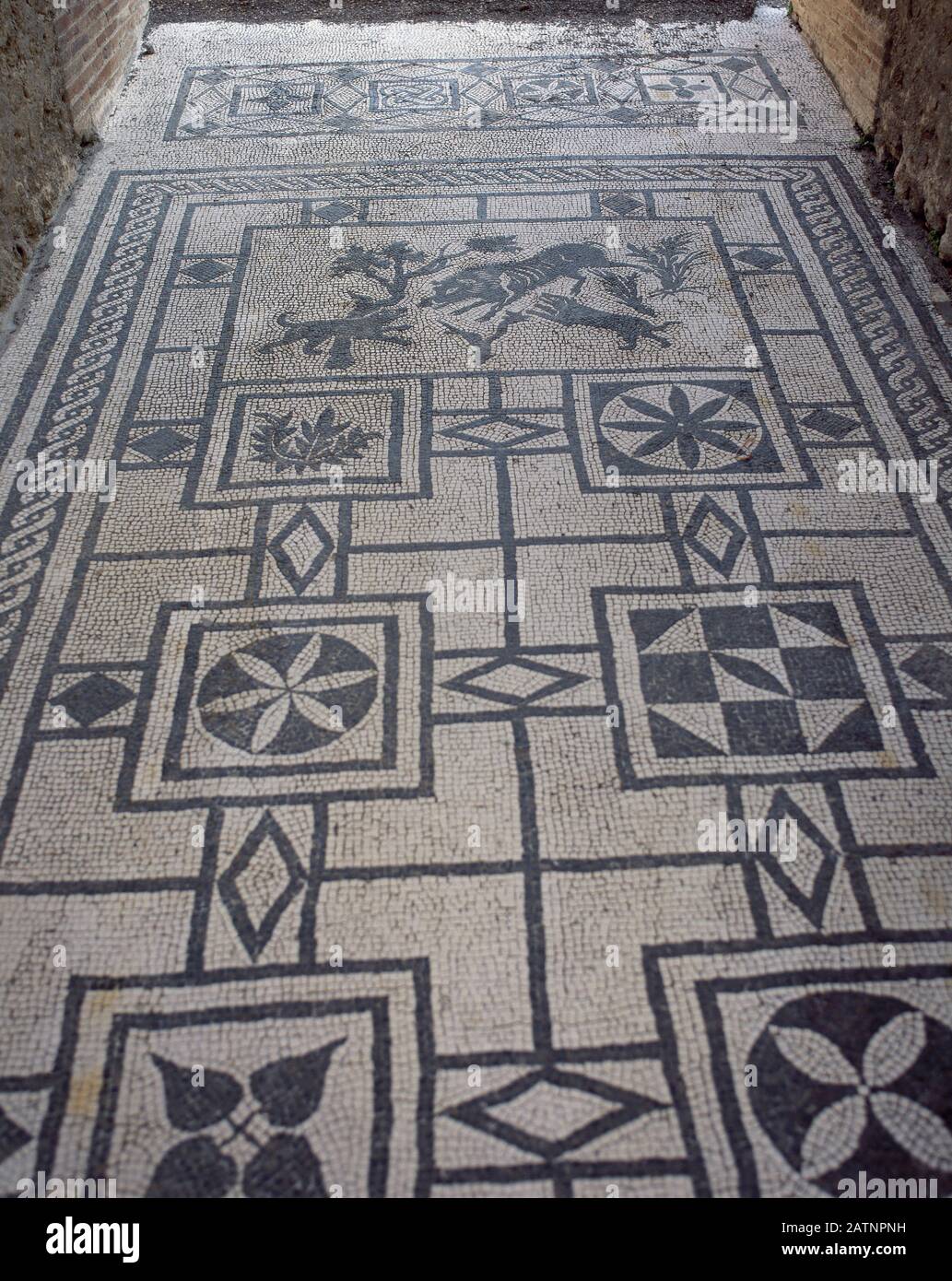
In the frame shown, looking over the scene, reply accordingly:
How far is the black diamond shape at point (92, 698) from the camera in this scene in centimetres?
173

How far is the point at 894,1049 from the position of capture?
134 centimetres

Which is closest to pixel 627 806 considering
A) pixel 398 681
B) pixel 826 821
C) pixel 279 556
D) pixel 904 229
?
pixel 826 821

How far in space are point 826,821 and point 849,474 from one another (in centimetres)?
82

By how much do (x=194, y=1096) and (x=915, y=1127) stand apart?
2.77ft

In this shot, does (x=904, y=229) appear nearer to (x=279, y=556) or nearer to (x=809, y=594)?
(x=809, y=594)

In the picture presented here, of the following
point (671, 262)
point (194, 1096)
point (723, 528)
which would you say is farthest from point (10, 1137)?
point (671, 262)

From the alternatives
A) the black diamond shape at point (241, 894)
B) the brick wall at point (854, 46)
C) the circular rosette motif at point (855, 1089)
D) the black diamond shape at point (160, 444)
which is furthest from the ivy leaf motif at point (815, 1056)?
the brick wall at point (854, 46)

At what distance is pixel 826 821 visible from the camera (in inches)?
62.2

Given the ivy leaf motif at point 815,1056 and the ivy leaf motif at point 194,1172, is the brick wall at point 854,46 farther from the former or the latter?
the ivy leaf motif at point 194,1172

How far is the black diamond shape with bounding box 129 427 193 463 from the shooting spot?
2.19 meters

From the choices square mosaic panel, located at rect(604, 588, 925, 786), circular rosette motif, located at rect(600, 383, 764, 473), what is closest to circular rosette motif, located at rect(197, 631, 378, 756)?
square mosaic panel, located at rect(604, 588, 925, 786)

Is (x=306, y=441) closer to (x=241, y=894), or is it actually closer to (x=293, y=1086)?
(x=241, y=894)

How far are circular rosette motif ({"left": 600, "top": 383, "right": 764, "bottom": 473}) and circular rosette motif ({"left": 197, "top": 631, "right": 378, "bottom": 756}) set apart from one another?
76cm

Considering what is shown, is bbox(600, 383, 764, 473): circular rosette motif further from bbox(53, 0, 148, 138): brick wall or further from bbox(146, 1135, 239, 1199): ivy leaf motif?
bbox(53, 0, 148, 138): brick wall
